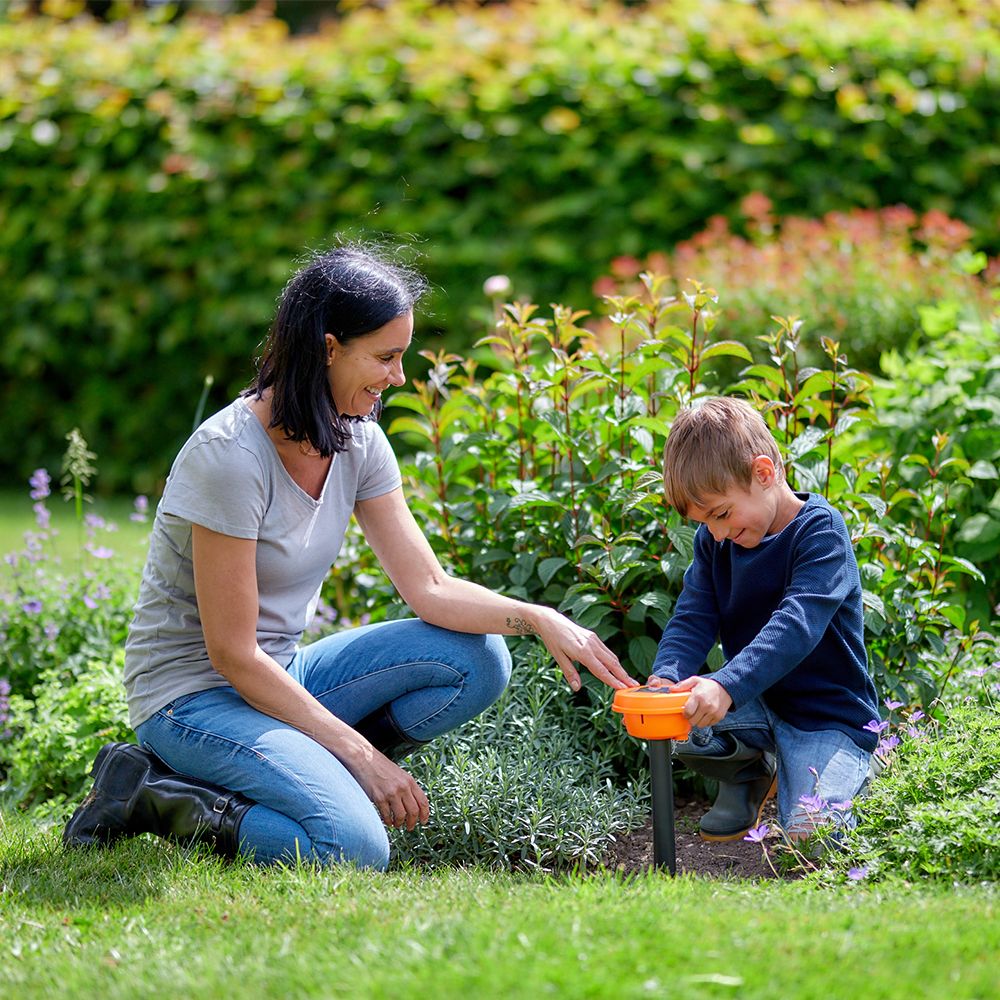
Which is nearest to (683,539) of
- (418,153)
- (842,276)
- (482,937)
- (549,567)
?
(549,567)

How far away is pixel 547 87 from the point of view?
260 inches

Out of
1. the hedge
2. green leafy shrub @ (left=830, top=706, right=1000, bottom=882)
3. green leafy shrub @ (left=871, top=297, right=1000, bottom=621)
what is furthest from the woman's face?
the hedge

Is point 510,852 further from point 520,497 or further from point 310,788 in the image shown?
point 520,497

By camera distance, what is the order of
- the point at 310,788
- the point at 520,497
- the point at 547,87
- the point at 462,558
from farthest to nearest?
the point at 547,87 → the point at 462,558 → the point at 520,497 → the point at 310,788

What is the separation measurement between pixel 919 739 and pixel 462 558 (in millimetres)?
1359

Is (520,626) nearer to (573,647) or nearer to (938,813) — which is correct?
(573,647)

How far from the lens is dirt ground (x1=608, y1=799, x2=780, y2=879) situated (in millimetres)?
2879

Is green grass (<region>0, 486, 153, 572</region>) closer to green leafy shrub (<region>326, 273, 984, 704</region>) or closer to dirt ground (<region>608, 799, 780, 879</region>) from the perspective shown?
green leafy shrub (<region>326, 273, 984, 704</region>)

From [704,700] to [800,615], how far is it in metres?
0.31

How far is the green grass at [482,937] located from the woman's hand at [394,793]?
183mm

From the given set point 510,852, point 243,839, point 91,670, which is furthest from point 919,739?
point 91,670

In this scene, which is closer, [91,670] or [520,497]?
[520,497]

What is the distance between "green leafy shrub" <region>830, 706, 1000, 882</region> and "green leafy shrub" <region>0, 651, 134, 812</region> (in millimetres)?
1979

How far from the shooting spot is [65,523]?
6.80 meters
